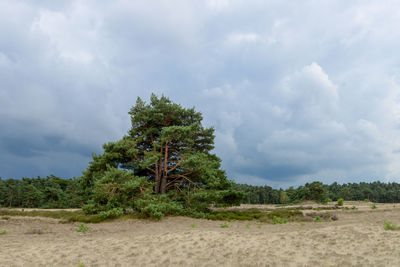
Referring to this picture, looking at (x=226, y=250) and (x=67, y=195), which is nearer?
(x=226, y=250)

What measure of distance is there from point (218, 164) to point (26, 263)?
57.7 feet

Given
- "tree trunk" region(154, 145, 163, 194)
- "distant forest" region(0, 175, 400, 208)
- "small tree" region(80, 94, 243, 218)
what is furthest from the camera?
"distant forest" region(0, 175, 400, 208)

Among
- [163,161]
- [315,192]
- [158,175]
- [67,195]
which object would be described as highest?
[163,161]

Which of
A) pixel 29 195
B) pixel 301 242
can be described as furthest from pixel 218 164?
pixel 29 195

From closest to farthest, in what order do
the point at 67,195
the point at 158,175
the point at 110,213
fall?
the point at 110,213 < the point at 158,175 < the point at 67,195

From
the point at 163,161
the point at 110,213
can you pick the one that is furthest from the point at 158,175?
the point at 110,213

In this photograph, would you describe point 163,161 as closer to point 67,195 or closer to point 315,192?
point 315,192

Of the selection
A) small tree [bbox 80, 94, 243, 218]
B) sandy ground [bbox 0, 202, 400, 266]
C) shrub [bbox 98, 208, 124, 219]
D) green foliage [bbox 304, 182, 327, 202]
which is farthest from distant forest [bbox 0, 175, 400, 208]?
sandy ground [bbox 0, 202, 400, 266]

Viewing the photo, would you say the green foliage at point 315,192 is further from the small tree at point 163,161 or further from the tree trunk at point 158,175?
the tree trunk at point 158,175

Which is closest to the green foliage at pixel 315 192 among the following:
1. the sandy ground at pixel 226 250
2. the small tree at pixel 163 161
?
the small tree at pixel 163 161

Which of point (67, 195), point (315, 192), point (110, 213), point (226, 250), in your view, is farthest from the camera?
point (67, 195)

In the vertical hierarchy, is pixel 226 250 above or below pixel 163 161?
below

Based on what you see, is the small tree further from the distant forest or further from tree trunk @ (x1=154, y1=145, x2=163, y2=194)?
the distant forest

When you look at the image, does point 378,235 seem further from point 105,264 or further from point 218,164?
point 218,164
